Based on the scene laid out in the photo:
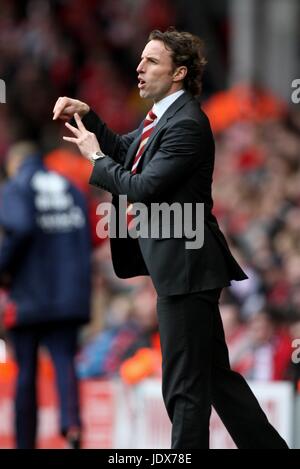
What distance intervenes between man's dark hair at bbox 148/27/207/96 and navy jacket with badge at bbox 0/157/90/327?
2430 mm

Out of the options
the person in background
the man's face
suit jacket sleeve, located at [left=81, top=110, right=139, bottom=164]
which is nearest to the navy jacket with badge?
the person in background

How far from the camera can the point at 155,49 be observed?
6078mm

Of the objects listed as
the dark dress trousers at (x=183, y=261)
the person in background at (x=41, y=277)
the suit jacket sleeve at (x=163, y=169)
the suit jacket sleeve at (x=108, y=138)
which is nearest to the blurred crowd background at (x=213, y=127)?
the person in background at (x=41, y=277)

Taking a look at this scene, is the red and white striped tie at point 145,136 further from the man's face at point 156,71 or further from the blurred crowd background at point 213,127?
the blurred crowd background at point 213,127

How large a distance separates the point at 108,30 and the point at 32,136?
1127 cm

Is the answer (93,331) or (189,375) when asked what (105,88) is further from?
(189,375)

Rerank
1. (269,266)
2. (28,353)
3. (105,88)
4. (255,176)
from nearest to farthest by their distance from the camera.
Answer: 1. (28,353)
2. (269,266)
3. (255,176)
4. (105,88)

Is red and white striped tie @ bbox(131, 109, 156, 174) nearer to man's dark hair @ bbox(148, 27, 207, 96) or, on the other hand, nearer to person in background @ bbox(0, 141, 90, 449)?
man's dark hair @ bbox(148, 27, 207, 96)

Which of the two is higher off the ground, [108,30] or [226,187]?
[108,30]

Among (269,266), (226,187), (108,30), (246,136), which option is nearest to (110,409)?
(269,266)

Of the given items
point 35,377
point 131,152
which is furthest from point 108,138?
point 35,377

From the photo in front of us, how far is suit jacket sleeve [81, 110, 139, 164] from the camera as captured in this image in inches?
249

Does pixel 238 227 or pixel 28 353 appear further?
pixel 238 227

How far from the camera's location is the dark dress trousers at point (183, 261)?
5922 millimetres
